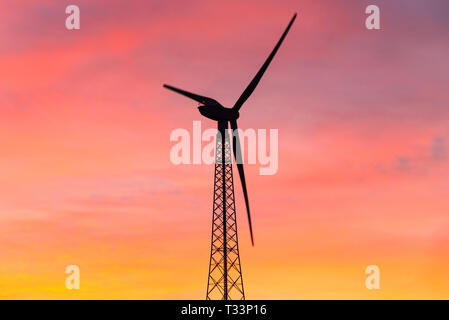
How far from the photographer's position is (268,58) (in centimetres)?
Answer: 10125

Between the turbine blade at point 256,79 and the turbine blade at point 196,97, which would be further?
the turbine blade at point 256,79

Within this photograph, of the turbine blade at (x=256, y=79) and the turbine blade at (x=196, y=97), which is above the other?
the turbine blade at (x=256, y=79)

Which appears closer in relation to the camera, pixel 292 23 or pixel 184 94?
pixel 184 94

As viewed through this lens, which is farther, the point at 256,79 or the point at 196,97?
the point at 256,79

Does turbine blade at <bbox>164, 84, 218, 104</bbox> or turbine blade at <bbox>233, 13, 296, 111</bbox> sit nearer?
turbine blade at <bbox>164, 84, 218, 104</bbox>

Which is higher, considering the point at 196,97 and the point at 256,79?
the point at 256,79

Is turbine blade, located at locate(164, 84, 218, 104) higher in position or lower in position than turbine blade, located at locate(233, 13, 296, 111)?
lower
